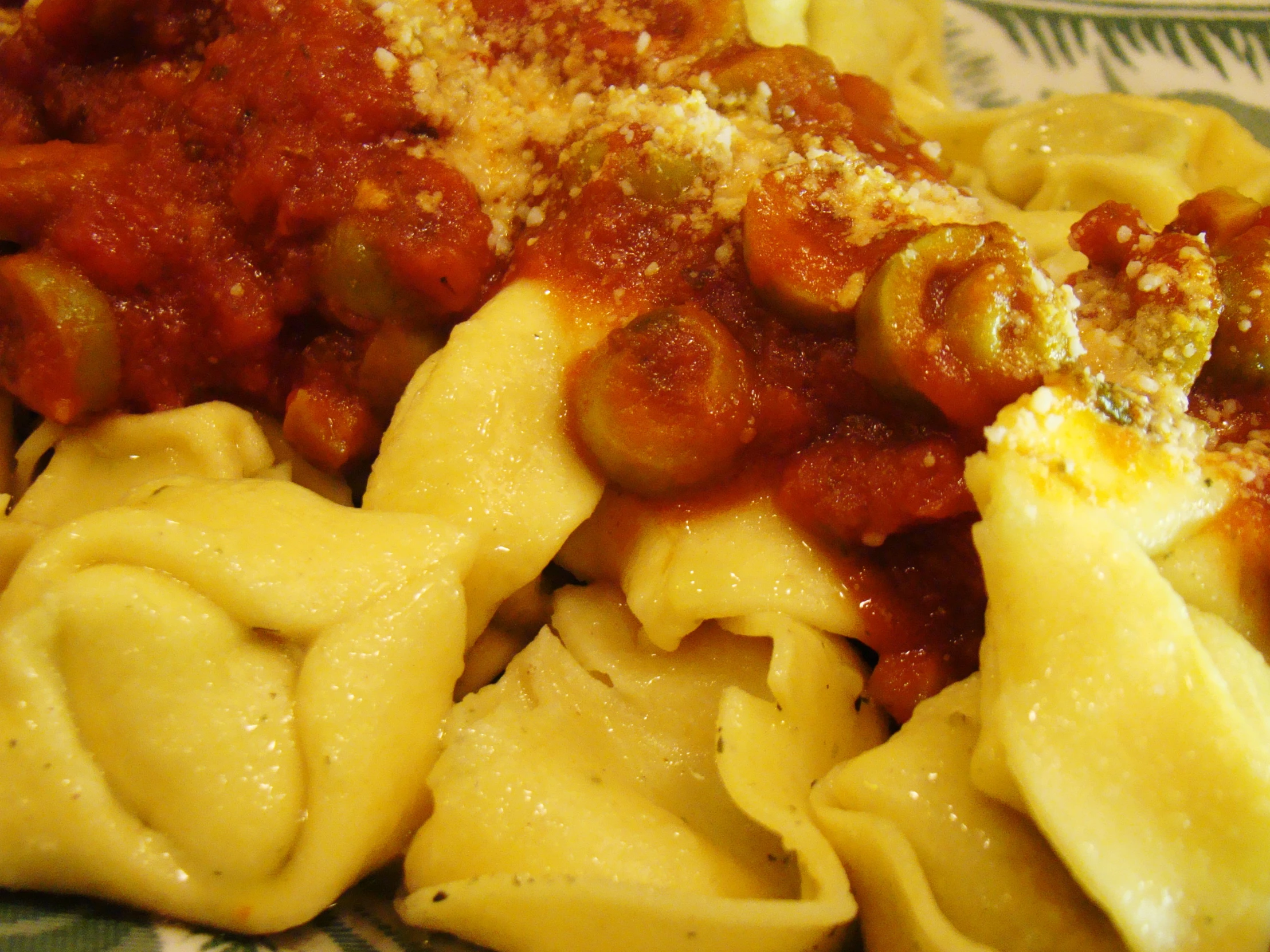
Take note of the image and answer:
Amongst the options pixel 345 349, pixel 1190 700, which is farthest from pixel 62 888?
pixel 1190 700

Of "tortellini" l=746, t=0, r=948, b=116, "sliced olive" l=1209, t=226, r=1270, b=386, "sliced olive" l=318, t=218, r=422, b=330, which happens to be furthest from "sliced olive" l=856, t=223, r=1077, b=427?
"tortellini" l=746, t=0, r=948, b=116

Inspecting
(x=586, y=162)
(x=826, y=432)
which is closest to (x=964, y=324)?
(x=826, y=432)

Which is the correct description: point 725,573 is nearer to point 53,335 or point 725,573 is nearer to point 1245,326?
point 1245,326

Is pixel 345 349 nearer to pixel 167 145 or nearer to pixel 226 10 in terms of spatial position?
pixel 167 145

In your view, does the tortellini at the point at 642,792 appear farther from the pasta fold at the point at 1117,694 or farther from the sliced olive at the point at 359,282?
the sliced olive at the point at 359,282

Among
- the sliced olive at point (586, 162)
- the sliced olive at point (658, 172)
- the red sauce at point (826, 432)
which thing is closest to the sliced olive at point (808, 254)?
the red sauce at point (826, 432)

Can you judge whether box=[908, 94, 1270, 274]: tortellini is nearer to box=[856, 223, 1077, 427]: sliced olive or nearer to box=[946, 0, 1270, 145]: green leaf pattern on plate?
box=[946, 0, 1270, 145]: green leaf pattern on plate
